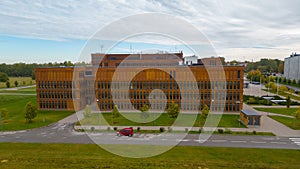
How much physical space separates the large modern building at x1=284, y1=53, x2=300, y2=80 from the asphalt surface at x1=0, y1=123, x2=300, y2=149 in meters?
92.5

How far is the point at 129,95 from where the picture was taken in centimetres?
4878

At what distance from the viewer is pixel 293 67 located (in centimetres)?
10738

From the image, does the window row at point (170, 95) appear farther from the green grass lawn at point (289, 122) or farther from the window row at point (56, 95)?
the green grass lawn at point (289, 122)

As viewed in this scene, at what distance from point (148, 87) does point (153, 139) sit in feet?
70.8

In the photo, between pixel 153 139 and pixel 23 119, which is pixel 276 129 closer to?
pixel 153 139

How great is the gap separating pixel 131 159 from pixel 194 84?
29.4 m

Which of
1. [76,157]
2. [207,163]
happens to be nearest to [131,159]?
[76,157]

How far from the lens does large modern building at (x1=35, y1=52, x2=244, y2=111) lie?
46156 mm

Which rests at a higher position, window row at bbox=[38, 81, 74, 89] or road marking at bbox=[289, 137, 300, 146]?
window row at bbox=[38, 81, 74, 89]

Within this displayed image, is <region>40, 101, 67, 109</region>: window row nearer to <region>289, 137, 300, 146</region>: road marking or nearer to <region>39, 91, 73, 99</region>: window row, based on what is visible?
<region>39, 91, 73, 99</region>: window row

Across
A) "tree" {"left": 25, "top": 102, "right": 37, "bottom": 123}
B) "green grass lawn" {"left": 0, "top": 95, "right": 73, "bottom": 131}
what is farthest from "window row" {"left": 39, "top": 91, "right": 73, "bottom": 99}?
"tree" {"left": 25, "top": 102, "right": 37, "bottom": 123}

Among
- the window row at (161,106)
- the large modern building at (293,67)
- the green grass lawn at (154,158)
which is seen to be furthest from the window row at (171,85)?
the large modern building at (293,67)

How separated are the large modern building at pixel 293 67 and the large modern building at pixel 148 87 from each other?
78.4 m

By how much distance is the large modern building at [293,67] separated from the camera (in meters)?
102
